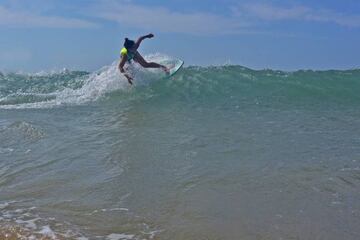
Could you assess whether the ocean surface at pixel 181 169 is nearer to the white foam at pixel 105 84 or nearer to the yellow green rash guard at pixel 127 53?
the white foam at pixel 105 84

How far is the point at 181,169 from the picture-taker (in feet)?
23.3

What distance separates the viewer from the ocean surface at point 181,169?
5191mm

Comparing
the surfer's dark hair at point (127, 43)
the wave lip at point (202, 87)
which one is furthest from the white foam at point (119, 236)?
the surfer's dark hair at point (127, 43)

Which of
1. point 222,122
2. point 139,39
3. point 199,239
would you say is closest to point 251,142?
point 222,122

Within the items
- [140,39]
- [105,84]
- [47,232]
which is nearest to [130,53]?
[140,39]

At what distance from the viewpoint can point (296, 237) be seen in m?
4.86

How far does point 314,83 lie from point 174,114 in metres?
6.74

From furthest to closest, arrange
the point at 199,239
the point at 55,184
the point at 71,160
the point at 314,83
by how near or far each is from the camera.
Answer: the point at 314,83 < the point at 71,160 < the point at 55,184 < the point at 199,239

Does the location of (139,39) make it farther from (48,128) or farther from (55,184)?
(55,184)

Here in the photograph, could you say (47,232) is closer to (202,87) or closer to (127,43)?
(127,43)

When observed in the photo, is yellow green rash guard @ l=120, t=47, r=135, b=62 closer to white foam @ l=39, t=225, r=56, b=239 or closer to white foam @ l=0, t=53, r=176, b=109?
white foam @ l=0, t=53, r=176, b=109

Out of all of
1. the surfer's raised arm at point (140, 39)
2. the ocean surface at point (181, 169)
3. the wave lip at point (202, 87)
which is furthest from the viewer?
the surfer's raised arm at point (140, 39)

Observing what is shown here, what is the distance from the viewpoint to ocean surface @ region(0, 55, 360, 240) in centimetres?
519

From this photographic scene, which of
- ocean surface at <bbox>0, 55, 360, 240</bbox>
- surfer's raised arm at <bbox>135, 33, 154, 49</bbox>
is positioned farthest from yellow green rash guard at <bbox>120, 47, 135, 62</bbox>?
ocean surface at <bbox>0, 55, 360, 240</bbox>
